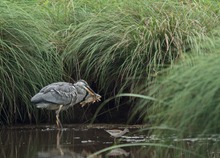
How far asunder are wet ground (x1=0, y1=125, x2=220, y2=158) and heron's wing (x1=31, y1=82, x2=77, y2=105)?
1.10 feet

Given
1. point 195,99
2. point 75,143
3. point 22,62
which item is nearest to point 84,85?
point 22,62

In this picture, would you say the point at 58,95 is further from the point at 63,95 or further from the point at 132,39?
the point at 132,39

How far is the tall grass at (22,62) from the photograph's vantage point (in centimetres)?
893

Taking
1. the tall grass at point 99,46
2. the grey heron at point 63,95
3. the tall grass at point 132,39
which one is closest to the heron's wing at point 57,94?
the grey heron at point 63,95

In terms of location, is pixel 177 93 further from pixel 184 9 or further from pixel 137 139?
pixel 184 9

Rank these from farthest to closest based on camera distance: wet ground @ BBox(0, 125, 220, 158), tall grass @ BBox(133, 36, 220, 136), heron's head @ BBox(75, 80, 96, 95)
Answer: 1. heron's head @ BBox(75, 80, 96, 95)
2. wet ground @ BBox(0, 125, 220, 158)
3. tall grass @ BBox(133, 36, 220, 136)

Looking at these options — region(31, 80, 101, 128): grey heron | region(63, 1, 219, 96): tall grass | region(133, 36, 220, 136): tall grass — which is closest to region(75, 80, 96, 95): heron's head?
region(31, 80, 101, 128): grey heron

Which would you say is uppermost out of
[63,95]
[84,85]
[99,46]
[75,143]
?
[99,46]

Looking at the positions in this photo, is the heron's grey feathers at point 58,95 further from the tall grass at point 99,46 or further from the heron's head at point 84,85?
the tall grass at point 99,46

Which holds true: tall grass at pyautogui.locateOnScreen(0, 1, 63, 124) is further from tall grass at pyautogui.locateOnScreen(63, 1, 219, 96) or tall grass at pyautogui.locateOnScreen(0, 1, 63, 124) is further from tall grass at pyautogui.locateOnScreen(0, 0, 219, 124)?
tall grass at pyautogui.locateOnScreen(63, 1, 219, 96)

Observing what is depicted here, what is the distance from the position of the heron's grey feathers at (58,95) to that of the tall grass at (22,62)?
277 millimetres

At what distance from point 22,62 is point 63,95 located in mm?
637

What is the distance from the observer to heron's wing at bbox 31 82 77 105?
8713 mm

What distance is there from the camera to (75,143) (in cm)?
800
